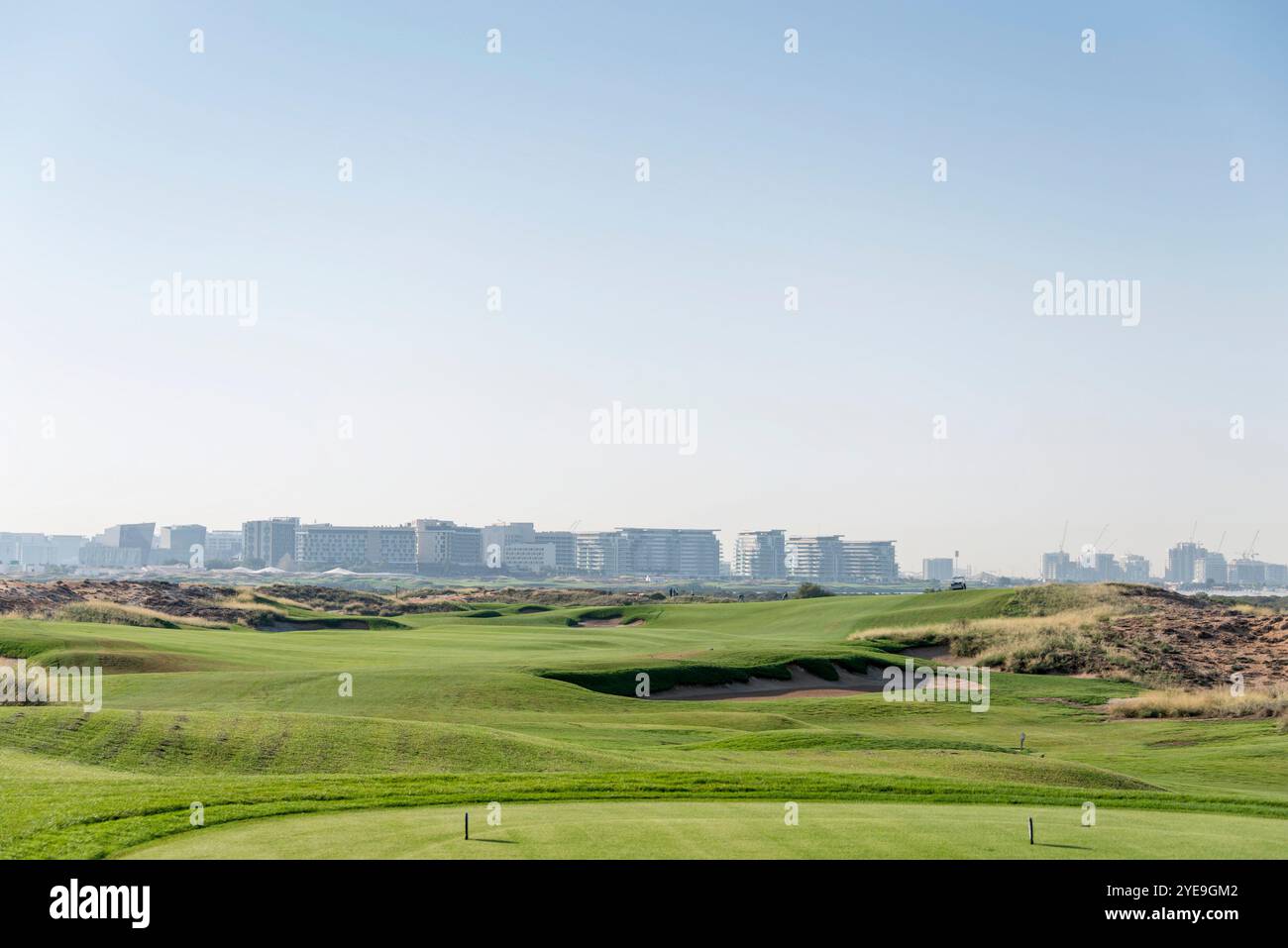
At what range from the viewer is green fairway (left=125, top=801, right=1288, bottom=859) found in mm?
13180

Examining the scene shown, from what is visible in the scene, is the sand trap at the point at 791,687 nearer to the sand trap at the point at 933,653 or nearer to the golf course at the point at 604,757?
the golf course at the point at 604,757

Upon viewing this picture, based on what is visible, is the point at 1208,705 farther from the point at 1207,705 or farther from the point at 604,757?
the point at 604,757

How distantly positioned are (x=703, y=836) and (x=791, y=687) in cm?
4090

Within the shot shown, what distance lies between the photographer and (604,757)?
87.2 ft

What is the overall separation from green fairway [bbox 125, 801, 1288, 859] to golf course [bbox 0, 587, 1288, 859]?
72mm

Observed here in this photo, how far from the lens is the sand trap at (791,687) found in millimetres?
50656

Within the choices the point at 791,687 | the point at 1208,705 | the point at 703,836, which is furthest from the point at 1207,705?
the point at 703,836
